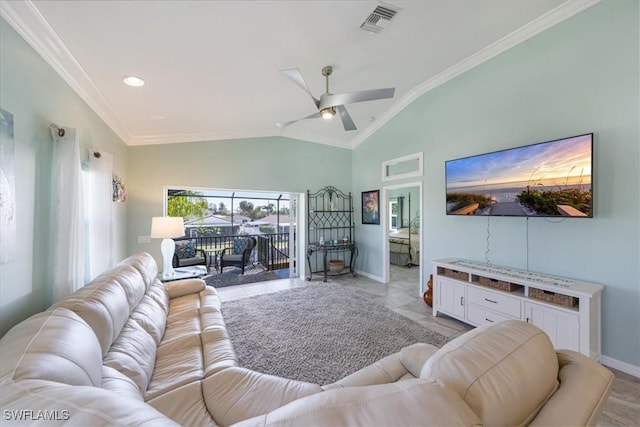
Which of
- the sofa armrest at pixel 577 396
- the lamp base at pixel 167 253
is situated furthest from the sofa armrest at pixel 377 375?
the lamp base at pixel 167 253

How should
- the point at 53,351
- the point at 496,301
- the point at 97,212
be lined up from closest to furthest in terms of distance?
1. the point at 53,351
2. the point at 97,212
3. the point at 496,301

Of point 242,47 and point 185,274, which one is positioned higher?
point 242,47

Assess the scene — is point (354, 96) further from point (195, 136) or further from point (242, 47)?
point (195, 136)

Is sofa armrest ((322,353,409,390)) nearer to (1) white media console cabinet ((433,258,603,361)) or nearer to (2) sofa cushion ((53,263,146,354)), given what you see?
(2) sofa cushion ((53,263,146,354))

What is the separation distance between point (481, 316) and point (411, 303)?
1136 millimetres

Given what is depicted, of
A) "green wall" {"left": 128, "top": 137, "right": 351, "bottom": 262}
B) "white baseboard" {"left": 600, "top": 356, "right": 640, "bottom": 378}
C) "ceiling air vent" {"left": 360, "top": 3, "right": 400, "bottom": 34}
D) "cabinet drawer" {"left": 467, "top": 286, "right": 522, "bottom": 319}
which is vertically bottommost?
"white baseboard" {"left": 600, "top": 356, "right": 640, "bottom": 378}

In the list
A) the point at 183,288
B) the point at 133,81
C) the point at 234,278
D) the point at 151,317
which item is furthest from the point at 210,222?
the point at 151,317

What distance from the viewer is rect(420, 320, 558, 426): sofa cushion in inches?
25.9

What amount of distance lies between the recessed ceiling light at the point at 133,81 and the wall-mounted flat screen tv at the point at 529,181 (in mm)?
3777

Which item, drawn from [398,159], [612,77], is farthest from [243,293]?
[612,77]

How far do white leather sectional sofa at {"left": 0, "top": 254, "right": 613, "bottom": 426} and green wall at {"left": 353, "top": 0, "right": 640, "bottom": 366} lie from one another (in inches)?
87.9

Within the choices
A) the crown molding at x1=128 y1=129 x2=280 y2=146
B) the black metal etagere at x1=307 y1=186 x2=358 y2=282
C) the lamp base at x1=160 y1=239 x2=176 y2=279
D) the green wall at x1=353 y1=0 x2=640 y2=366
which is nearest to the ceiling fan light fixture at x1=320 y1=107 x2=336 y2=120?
the green wall at x1=353 y1=0 x2=640 y2=366

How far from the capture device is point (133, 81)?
8.21 ft

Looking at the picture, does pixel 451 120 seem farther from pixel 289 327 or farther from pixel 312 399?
pixel 312 399
